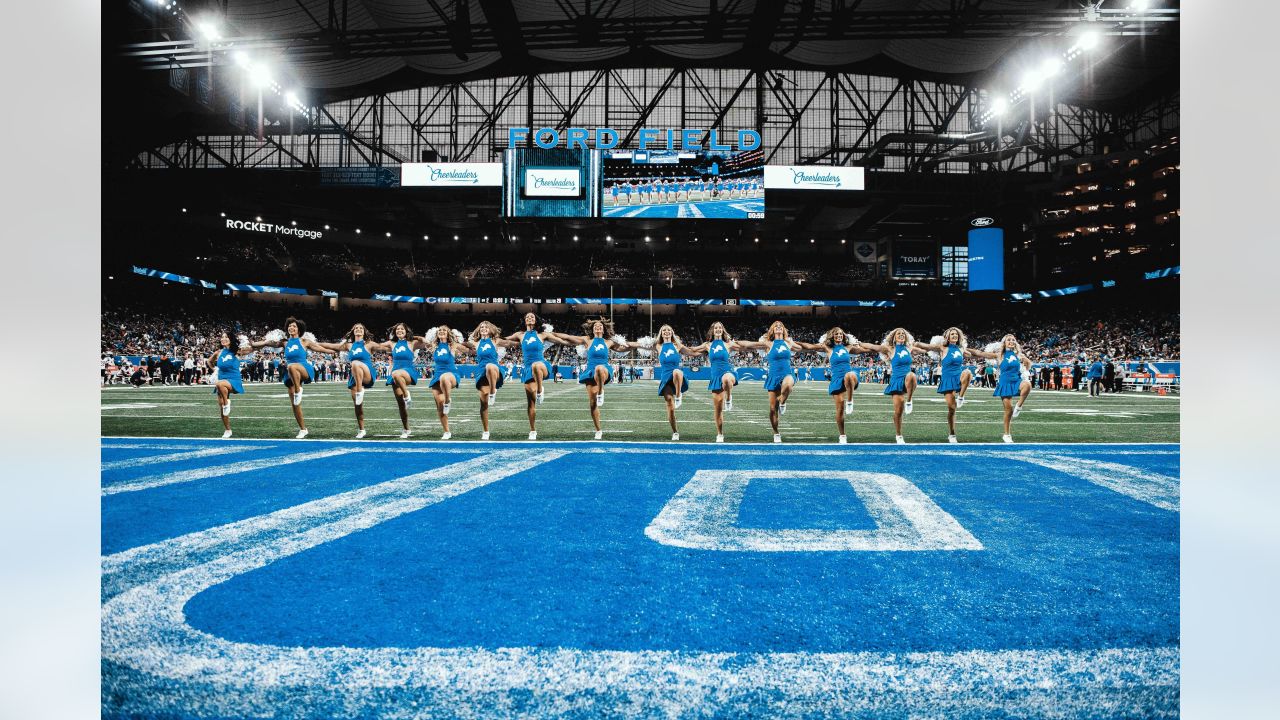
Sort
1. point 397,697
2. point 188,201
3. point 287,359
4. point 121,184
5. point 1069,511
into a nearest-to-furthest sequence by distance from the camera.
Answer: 1. point 397,697
2. point 1069,511
3. point 287,359
4. point 121,184
5. point 188,201

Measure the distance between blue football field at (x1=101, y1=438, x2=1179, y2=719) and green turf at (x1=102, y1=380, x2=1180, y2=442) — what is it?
4.99m

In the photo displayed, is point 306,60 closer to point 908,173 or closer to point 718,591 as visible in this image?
point 718,591

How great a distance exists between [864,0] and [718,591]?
102 feet

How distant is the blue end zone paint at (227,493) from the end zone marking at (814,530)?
10.8ft

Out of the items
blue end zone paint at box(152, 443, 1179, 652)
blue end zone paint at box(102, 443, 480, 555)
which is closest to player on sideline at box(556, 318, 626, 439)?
blue end zone paint at box(102, 443, 480, 555)

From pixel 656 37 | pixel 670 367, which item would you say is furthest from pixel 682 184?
pixel 670 367

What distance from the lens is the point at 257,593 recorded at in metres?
3.03

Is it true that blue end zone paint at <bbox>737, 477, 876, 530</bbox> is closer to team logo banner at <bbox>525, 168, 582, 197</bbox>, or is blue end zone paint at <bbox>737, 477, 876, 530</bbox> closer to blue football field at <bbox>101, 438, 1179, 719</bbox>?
blue football field at <bbox>101, 438, 1179, 719</bbox>

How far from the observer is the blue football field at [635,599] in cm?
216

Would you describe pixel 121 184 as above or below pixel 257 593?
above

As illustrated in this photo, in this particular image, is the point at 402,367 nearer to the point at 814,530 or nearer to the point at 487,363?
the point at 487,363
